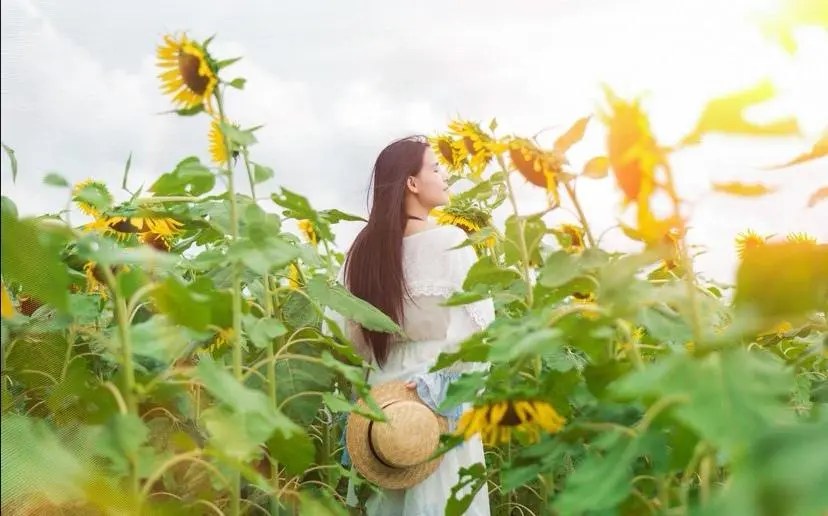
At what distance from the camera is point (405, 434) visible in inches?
83.1

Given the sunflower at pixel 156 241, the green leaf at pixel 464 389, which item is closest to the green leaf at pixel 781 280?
the green leaf at pixel 464 389

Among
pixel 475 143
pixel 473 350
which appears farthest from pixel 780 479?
pixel 475 143

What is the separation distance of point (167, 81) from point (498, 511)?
195 cm

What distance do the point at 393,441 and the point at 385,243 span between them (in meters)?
0.86

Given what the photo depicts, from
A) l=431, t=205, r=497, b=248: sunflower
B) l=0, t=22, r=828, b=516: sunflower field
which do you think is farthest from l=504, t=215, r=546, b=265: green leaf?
l=431, t=205, r=497, b=248: sunflower

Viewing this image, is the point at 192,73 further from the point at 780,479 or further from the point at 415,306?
the point at 415,306

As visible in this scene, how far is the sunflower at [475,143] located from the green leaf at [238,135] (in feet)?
1.35

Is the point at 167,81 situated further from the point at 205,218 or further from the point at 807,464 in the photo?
the point at 807,464

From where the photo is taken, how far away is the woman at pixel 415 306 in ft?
8.11

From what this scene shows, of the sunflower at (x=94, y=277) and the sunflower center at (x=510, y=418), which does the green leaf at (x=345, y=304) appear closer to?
the sunflower at (x=94, y=277)

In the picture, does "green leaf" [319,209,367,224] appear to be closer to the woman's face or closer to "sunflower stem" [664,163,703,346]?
the woman's face

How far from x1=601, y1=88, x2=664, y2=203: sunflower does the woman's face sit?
6.87ft

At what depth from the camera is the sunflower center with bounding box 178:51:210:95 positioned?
1250 mm

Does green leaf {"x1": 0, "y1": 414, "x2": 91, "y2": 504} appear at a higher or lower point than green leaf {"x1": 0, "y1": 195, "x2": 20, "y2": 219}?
lower
